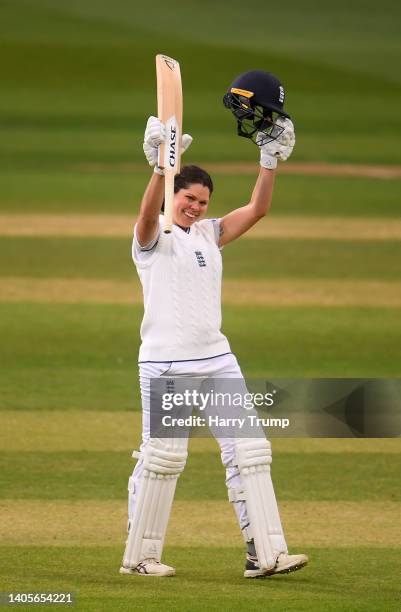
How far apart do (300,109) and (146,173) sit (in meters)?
12.8

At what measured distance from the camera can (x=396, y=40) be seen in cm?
5428

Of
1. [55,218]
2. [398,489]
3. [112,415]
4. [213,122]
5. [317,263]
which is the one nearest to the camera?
[398,489]

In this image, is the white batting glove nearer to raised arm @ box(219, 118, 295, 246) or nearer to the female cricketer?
raised arm @ box(219, 118, 295, 246)

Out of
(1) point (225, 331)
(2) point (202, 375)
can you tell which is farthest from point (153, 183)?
(1) point (225, 331)

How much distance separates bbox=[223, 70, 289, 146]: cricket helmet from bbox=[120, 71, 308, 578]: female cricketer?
51mm

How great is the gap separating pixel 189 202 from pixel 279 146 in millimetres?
549

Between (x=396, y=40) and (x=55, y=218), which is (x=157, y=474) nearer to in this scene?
(x=55, y=218)

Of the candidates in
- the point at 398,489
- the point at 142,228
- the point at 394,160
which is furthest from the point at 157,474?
the point at 394,160

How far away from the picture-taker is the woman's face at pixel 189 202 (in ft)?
23.5

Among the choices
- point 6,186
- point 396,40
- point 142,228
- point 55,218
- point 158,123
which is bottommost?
point 142,228

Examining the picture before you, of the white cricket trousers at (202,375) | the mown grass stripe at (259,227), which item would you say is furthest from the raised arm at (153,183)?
the mown grass stripe at (259,227)

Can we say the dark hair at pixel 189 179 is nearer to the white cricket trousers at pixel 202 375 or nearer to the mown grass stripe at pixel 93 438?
the white cricket trousers at pixel 202 375

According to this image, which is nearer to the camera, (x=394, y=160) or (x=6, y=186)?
(x=6, y=186)

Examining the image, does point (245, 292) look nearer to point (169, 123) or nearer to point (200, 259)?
point (200, 259)
